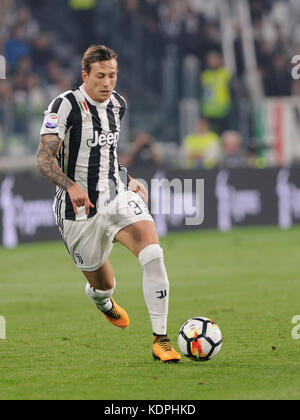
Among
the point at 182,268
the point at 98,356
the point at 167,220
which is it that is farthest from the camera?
the point at 167,220

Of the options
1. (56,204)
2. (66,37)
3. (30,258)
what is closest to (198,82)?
(66,37)

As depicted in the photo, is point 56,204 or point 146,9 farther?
point 146,9

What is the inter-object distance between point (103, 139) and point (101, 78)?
0.50 meters

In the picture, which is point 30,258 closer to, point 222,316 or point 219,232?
point 219,232

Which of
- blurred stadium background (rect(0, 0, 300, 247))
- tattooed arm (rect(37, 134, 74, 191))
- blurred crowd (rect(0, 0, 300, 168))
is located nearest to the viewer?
tattooed arm (rect(37, 134, 74, 191))

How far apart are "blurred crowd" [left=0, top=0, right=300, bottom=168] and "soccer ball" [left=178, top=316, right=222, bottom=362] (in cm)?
1228

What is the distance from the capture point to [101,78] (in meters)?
7.44

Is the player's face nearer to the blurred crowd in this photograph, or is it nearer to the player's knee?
the player's knee

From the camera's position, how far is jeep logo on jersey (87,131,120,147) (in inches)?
299

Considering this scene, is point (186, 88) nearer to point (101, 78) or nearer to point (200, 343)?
point (101, 78)

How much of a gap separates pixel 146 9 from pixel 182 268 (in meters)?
9.98

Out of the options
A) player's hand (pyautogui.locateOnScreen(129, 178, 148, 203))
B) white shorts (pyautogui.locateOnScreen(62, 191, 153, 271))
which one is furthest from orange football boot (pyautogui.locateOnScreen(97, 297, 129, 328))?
player's hand (pyautogui.locateOnScreen(129, 178, 148, 203))

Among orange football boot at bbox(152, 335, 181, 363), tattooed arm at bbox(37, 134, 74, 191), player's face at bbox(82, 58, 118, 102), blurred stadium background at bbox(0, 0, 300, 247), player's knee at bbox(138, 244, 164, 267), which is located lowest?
orange football boot at bbox(152, 335, 181, 363)

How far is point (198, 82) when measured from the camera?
849 inches
